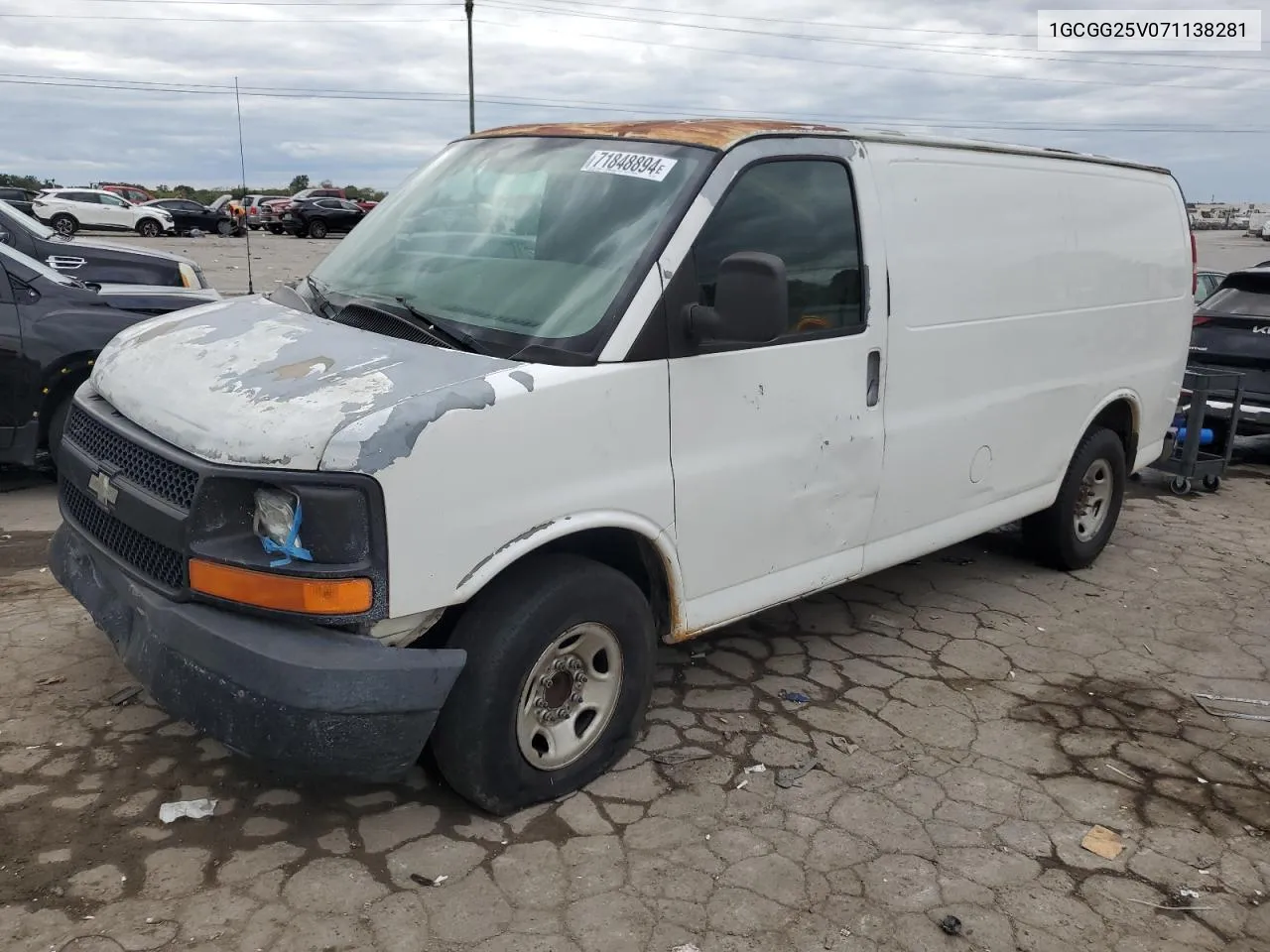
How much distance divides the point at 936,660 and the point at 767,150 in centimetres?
238

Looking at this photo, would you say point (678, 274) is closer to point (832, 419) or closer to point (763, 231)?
point (763, 231)

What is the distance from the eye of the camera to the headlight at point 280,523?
2.74m

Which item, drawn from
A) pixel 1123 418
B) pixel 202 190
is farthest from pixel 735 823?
pixel 202 190

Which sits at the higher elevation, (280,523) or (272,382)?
(272,382)

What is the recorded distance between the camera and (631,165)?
362 cm

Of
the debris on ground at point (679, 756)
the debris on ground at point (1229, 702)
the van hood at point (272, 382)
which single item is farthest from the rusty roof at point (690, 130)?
the debris on ground at point (1229, 702)

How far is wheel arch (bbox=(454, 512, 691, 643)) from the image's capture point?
296cm

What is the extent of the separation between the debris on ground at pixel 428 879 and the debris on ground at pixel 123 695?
1548 millimetres

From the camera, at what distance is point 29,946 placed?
2668 mm

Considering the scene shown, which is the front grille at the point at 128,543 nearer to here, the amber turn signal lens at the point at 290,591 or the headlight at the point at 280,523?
the amber turn signal lens at the point at 290,591

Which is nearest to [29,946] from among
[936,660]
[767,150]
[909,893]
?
[909,893]

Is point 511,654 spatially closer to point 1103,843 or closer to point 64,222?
point 1103,843

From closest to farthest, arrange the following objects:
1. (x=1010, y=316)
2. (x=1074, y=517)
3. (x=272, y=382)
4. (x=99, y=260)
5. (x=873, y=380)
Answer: (x=272, y=382), (x=873, y=380), (x=1010, y=316), (x=1074, y=517), (x=99, y=260)

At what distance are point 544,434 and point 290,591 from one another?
80 cm
